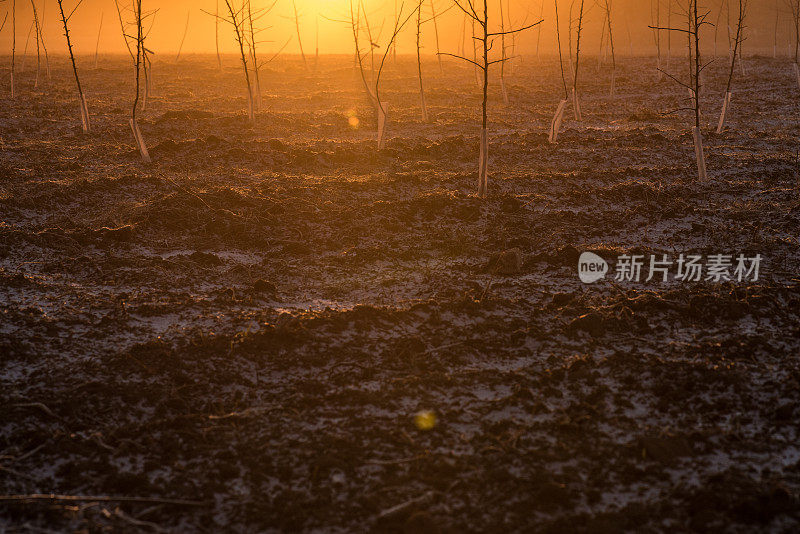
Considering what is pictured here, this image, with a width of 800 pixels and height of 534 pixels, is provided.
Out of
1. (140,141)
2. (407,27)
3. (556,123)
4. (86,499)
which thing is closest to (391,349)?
(86,499)

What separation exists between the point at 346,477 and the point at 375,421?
0.57 m

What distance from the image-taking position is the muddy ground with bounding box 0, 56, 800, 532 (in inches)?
130

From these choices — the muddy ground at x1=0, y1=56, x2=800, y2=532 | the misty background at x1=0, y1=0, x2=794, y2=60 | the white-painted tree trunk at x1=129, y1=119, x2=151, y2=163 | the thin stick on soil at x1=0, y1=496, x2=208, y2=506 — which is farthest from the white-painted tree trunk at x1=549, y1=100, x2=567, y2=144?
the misty background at x1=0, y1=0, x2=794, y2=60

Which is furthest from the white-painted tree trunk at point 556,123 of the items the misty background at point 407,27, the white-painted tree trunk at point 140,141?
the misty background at point 407,27

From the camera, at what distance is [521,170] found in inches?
425

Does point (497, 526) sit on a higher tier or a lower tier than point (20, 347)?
lower

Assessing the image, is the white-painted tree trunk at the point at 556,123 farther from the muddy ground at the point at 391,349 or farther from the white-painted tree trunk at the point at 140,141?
the white-painted tree trunk at the point at 140,141

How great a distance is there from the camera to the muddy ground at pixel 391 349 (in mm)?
3293

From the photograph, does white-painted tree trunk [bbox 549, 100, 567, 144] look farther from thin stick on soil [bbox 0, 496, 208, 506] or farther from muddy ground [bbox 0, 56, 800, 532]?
thin stick on soil [bbox 0, 496, 208, 506]

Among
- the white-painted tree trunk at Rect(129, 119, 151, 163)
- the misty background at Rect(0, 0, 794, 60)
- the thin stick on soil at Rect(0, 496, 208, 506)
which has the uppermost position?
the misty background at Rect(0, 0, 794, 60)

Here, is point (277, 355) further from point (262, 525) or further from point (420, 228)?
point (420, 228)

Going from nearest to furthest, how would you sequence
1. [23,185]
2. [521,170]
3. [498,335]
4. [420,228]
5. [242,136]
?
[498,335], [420,228], [23,185], [521,170], [242,136]

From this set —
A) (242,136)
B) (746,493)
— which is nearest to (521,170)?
(242,136)

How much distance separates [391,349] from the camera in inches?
192
